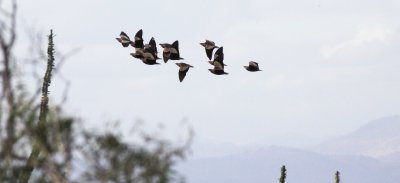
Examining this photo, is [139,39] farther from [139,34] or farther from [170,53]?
[170,53]

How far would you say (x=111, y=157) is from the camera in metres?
9.99

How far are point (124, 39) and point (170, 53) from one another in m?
0.63

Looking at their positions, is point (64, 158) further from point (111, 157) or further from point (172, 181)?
point (172, 181)

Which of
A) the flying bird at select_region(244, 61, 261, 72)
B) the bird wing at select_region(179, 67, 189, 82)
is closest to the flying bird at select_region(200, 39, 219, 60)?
the bird wing at select_region(179, 67, 189, 82)

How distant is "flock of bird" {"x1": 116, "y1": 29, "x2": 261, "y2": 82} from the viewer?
9156mm

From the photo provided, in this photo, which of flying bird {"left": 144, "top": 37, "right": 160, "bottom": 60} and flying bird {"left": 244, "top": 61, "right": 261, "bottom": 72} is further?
flying bird {"left": 144, "top": 37, "right": 160, "bottom": 60}

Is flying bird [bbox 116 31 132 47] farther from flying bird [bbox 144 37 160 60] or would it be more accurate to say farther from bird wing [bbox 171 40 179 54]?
bird wing [bbox 171 40 179 54]

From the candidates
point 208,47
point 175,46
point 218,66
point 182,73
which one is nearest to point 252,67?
point 218,66

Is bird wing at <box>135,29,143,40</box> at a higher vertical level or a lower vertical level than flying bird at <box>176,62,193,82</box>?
higher

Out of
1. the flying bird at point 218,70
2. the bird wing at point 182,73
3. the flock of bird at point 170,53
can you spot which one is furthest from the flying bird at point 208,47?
Answer: the bird wing at point 182,73

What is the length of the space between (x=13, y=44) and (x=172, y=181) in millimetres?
3222

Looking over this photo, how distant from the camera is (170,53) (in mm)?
9383

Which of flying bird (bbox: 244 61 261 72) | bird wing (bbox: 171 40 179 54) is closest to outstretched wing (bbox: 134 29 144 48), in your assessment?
bird wing (bbox: 171 40 179 54)

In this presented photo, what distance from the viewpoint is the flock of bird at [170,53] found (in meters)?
9.16
